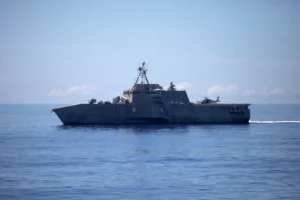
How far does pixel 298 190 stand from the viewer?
32531mm

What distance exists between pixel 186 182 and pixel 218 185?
90.7 inches

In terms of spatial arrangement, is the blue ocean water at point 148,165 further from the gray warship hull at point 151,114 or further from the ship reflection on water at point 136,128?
the gray warship hull at point 151,114

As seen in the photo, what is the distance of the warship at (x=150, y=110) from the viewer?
246 ft

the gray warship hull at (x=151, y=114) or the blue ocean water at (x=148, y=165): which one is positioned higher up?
the gray warship hull at (x=151, y=114)

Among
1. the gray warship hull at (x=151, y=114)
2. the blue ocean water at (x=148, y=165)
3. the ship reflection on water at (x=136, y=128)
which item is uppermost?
the gray warship hull at (x=151, y=114)

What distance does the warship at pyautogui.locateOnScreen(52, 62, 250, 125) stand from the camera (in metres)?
74.9

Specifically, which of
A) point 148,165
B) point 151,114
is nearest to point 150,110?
point 151,114

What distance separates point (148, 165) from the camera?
41.8m

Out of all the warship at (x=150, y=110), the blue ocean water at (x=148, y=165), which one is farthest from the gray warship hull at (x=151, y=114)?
the blue ocean water at (x=148, y=165)

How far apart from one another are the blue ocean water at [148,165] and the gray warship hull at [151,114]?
22.3 feet

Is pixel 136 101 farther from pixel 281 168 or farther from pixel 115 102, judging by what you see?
pixel 281 168

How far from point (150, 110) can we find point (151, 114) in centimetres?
65

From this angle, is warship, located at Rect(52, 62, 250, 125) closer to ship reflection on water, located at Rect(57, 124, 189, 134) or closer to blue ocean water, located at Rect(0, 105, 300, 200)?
ship reflection on water, located at Rect(57, 124, 189, 134)

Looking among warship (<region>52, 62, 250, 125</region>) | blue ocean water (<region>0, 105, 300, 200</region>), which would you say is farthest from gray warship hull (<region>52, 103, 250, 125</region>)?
blue ocean water (<region>0, 105, 300, 200</region>)
